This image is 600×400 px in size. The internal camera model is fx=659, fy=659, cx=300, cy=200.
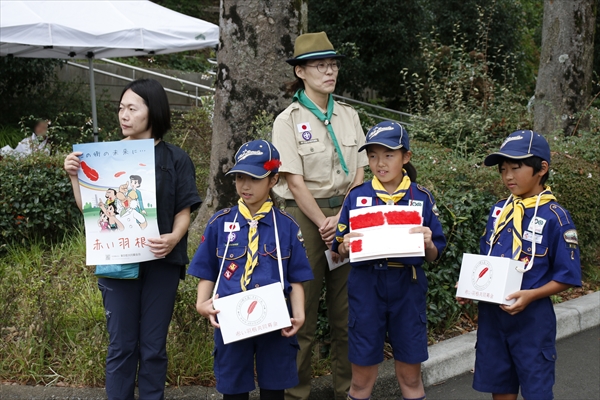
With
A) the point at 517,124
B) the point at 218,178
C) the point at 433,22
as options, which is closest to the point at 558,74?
the point at 517,124

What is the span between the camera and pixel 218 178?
6406mm

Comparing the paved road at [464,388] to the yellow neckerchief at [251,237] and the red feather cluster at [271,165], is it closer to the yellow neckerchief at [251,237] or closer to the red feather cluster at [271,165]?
the yellow neckerchief at [251,237]

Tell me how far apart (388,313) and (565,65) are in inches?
267

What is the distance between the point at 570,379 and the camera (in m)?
4.99

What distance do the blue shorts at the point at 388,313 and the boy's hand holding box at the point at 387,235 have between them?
9.6 inches

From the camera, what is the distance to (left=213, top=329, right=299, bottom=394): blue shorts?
3.38m

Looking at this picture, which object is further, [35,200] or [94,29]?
[94,29]

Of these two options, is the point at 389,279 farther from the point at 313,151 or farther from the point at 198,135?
the point at 198,135

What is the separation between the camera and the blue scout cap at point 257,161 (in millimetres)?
3367

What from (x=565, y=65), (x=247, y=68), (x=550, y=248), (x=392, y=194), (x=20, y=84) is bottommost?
(x=550, y=248)

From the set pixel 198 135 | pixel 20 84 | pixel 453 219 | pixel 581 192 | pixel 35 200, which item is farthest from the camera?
pixel 20 84

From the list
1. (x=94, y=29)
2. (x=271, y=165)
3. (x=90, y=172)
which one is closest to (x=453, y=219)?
(x=271, y=165)

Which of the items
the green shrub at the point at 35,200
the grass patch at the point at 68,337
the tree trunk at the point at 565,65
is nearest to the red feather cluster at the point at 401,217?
the grass patch at the point at 68,337

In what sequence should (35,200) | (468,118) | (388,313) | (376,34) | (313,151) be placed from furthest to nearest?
(376,34)
(468,118)
(35,200)
(313,151)
(388,313)
